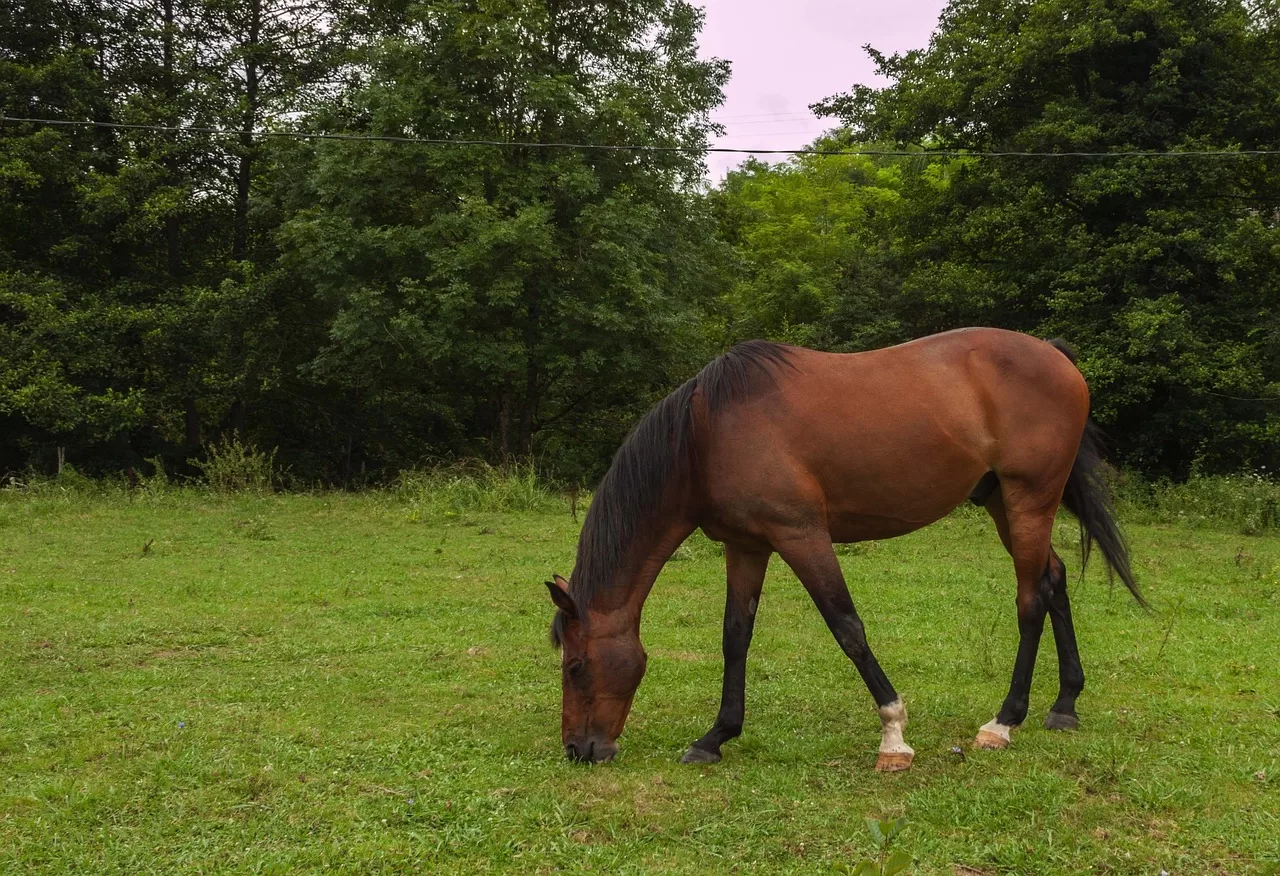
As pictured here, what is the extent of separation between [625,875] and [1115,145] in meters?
18.2

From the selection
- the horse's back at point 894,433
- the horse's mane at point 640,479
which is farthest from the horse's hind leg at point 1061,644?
the horse's mane at point 640,479

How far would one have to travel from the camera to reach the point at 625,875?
11.1 feet

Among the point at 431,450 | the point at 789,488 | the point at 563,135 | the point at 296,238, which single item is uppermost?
the point at 563,135

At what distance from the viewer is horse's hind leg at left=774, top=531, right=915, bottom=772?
4.55 m

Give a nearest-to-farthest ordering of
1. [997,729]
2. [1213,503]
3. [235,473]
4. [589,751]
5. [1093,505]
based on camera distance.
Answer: [589,751] → [997,729] → [1093,505] → [1213,503] → [235,473]

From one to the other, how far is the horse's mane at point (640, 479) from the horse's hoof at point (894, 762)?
1.55 meters

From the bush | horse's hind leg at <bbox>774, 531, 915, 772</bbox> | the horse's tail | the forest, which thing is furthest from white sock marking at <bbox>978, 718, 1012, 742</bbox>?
the forest

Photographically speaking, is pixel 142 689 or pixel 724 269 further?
pixel 724 269

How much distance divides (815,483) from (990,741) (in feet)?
5.25

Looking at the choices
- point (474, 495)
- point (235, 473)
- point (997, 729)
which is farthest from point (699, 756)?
point (235, 473)

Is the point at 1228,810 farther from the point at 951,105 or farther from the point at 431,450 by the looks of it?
the point at 431,450

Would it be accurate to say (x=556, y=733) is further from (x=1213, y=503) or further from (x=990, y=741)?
(x=1213, y=503)

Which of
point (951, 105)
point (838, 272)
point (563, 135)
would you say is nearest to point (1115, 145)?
point (951, 105)

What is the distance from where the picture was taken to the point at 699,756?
4695 millimetres
